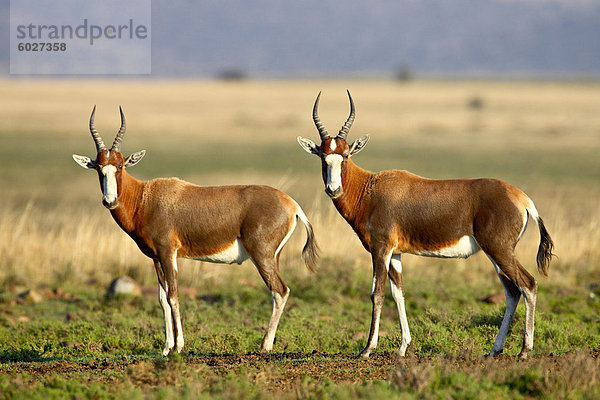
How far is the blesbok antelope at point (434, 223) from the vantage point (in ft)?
31.4

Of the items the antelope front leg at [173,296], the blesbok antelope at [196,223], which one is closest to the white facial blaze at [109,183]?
the blesbok antelope at [196,223]

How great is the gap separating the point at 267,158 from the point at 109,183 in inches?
1089

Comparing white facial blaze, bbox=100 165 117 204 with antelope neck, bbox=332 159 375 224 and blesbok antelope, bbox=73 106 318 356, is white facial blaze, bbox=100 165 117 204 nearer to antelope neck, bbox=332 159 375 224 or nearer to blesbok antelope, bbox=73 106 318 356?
blesbok antelope, bbox=73 106 318 356

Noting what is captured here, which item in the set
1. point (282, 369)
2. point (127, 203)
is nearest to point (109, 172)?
point (127, 203)

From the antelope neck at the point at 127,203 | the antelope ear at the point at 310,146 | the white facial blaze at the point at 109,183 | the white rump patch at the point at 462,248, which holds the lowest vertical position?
the white rump patch at the point at 462,248

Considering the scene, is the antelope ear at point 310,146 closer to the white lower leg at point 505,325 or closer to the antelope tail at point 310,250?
the antelope tail at point 310,250

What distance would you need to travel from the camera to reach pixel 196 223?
412 inches

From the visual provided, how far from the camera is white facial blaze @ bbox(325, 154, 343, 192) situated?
9.96 m

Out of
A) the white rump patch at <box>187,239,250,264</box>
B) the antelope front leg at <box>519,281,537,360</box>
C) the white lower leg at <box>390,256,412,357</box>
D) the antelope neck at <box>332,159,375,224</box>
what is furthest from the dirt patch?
the antelope neck at <box>332,159,375,224</box>

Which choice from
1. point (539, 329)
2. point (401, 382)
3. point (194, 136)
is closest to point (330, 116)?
point (194, 136)

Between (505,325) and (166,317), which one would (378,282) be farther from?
(166,317)

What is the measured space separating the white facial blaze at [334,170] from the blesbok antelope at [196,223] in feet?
2.48

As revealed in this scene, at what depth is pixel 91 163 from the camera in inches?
416

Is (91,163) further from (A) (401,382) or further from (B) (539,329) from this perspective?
(B) (539,329)
